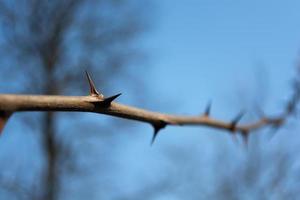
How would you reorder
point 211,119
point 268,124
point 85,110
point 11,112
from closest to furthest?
point 11,112, point 85,110, point 211,119, point 268,124

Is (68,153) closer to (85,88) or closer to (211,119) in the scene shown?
(85,88)

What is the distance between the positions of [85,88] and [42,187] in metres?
2.49

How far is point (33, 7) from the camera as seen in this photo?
373 inches

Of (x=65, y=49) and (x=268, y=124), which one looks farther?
(x=65, y=49)

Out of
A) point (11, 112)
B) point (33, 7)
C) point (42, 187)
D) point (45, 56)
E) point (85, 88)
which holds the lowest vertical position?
point (11, 112)

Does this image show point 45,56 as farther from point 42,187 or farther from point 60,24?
point 42,187

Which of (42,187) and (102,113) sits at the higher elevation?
(42,187)

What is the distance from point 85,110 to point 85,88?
31.5 feet

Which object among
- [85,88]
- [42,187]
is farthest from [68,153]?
[85,88]

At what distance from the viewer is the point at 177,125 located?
4.50ft

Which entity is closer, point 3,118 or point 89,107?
point 3,118

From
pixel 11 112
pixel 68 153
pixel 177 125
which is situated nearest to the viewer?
pixel 11 112

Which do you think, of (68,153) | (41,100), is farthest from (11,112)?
(68,153)

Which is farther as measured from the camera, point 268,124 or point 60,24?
point 60,24
